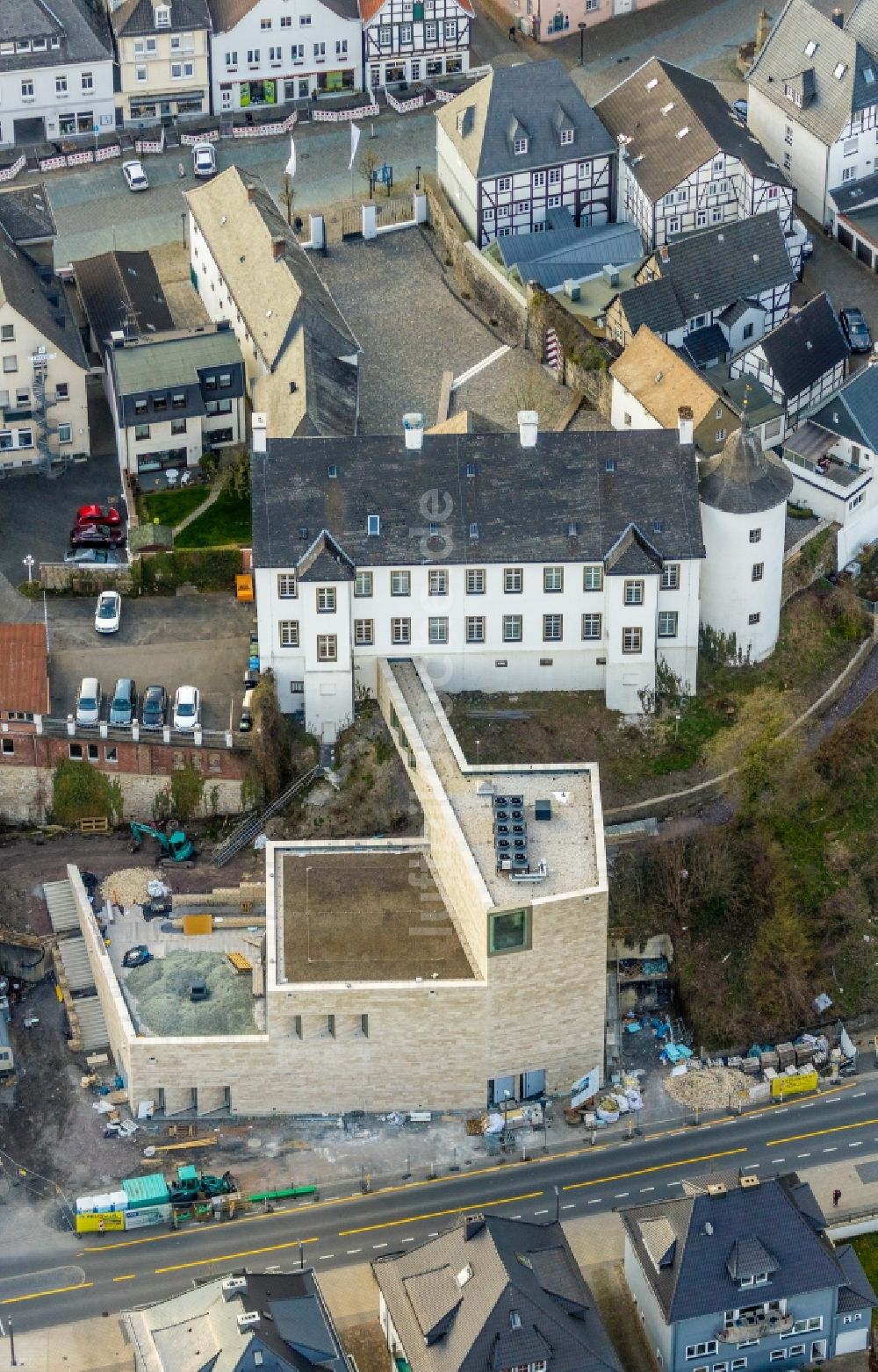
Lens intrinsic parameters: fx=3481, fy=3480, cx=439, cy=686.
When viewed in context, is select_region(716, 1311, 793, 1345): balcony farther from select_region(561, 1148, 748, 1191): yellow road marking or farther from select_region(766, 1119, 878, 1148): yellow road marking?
select_region(766, 1119, 878, 1148): yellow road marking

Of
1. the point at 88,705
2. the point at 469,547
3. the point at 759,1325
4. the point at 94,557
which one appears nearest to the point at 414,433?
the point at 469,547

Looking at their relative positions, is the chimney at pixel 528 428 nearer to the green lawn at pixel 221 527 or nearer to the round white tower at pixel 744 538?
the round white tower at pixel 744 538

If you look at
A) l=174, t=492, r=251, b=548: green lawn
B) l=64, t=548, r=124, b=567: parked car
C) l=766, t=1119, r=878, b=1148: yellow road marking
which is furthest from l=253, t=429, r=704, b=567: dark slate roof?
l=766, t=1119, r=878, b=1148: yellow road marking

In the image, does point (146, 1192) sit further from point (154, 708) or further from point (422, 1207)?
point (154, 708)

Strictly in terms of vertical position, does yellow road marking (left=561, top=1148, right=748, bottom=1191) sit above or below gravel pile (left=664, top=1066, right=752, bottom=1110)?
below

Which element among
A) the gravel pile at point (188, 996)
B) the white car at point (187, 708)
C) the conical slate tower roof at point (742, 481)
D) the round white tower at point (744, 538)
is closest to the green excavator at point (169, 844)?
the white car at point (187, 708)

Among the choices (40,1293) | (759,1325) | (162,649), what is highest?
(162,649)

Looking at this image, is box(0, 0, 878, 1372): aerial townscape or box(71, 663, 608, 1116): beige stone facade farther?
box(71, 663, 608, 1116): beige stone facade
